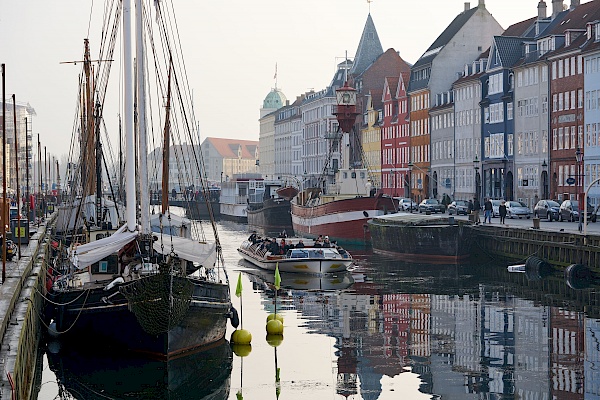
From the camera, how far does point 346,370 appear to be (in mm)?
30328

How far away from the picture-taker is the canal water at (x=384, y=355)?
91.6 ft

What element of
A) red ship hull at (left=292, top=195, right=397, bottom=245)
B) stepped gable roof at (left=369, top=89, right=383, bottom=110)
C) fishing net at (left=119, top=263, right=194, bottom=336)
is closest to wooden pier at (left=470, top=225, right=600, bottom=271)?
red ship hull at (left=292, top=195, right=397, bottom=245)

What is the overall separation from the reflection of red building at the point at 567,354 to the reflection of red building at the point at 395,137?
88136 mm

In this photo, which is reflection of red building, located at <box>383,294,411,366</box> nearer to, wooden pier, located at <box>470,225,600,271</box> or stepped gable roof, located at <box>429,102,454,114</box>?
wooden pier, located at <box>470,225,600,271</box>

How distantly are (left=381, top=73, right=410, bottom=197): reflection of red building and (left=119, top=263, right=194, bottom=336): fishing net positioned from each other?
9878 centimetres

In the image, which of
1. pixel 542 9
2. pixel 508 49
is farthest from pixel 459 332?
pixel 542 9

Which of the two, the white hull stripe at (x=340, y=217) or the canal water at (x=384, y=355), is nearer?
the canal water at (x=384, y=355)

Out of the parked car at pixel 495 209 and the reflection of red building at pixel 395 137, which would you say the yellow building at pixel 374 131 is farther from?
the parked car at pixel 495 209

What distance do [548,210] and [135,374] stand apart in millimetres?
47190

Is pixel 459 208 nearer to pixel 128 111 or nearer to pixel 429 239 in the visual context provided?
pixel 429 239

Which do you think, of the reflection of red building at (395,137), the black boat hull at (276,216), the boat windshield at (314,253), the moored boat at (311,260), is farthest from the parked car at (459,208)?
the reflection of red building at (395,137)

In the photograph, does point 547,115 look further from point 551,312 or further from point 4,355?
point 4,355

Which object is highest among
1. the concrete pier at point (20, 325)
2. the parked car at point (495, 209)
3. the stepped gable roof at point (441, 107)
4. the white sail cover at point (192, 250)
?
the stepped gable roof at point (441, 107)

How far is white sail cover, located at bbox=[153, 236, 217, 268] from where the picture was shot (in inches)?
1262
